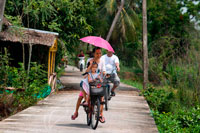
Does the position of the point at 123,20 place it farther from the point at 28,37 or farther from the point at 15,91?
the point at 15,91

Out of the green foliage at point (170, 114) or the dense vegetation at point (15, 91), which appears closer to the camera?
the green foliage at point (170, 114)

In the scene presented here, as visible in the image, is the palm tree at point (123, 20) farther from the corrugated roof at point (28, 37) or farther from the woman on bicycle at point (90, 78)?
the woman on bicycle at point (90, 78)

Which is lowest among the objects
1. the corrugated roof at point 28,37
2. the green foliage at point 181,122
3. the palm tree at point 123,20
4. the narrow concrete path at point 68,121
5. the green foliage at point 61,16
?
the green foliage at point 181,122

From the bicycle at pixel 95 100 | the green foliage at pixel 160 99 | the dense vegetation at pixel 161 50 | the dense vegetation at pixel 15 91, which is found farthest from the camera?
the green foliage at pixel 160 99

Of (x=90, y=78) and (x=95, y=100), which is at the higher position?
(x=90, y=78)

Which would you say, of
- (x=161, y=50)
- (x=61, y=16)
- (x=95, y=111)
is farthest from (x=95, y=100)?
(x=161, y=50)

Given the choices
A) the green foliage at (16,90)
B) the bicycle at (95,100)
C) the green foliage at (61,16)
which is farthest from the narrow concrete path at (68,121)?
the green foliage at (61,16)

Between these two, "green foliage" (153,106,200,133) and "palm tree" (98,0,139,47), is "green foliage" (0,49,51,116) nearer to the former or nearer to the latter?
"green foliage" (153,106,200,133)

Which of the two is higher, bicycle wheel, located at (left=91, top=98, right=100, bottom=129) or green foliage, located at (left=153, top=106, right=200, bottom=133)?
bicycle wheel, located at (left=91, top=98, right=100, bottom=129)

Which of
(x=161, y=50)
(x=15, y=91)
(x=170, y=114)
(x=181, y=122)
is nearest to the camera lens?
(x=181, y=122)

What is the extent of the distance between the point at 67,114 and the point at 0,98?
2.24m

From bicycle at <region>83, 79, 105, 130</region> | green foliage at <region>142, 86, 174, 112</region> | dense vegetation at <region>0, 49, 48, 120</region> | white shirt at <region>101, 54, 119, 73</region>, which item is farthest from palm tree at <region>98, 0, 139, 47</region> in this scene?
bicycle at <region>83, 79, 105, 130</region>

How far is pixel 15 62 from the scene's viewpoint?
1845 cm

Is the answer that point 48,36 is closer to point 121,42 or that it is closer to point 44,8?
point 44,8
